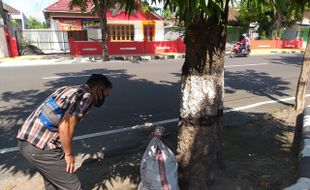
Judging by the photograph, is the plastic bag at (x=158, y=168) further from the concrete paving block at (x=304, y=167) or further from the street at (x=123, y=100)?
the street at (x=123, y=100)

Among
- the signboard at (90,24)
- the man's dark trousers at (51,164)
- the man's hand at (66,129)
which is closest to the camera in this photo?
the man's hand at (66,129)

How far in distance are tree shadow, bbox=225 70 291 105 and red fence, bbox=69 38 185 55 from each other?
29.1 ft

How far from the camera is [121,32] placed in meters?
25.0

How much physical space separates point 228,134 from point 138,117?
1.98 metres

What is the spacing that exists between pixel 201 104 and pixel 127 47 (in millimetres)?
17111

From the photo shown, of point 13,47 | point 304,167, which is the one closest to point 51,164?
point 304,167

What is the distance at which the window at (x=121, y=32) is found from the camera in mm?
24500

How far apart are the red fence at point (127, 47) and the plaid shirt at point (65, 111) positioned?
16763 millimetres

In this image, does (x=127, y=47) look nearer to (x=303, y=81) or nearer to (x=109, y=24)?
(x=109, y=24)

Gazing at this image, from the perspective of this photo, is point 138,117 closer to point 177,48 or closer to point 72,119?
point 72,119

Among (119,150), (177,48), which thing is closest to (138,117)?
(119,150)

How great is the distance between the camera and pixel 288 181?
350 centimetres

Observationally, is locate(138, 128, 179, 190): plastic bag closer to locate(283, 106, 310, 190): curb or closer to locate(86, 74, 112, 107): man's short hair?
locate(86, 74, 112, 107): man's short hair

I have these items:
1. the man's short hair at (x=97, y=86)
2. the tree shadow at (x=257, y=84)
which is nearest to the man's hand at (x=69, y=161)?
the man's short hair at (x=97, y=86)
